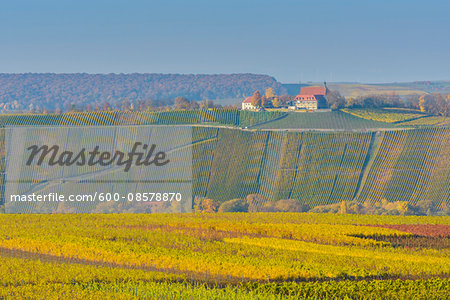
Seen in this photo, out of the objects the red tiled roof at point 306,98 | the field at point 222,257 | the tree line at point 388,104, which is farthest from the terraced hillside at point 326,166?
the field at point 222,257

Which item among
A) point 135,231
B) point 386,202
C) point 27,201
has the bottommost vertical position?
point 27,201

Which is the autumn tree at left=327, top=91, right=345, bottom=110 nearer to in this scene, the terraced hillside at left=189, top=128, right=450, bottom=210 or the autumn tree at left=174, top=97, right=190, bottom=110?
the terraced hillside at left=189, top=128, right=450, bottom=210

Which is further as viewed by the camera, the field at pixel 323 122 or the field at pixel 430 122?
the field at pixel 430 122

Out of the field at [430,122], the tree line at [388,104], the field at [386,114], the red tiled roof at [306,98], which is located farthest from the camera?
the red tiled roof at [306,98]

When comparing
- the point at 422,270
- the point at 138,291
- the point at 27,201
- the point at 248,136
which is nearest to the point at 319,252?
the point at 422,270

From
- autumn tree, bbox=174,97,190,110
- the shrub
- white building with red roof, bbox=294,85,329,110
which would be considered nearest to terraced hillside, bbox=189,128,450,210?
the shrub

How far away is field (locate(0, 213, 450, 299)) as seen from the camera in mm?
20359

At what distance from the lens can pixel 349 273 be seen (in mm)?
22766

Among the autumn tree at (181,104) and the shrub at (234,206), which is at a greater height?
the autumn tree at (181,104)

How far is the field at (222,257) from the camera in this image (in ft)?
66.8

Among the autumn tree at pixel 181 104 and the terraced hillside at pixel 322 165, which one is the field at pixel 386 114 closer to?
the terraced hillside at pixel 322 165

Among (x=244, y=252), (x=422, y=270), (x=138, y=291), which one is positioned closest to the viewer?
(x=138, y=291)

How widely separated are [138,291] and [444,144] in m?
86.2

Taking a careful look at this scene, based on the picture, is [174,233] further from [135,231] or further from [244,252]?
[244,252]
